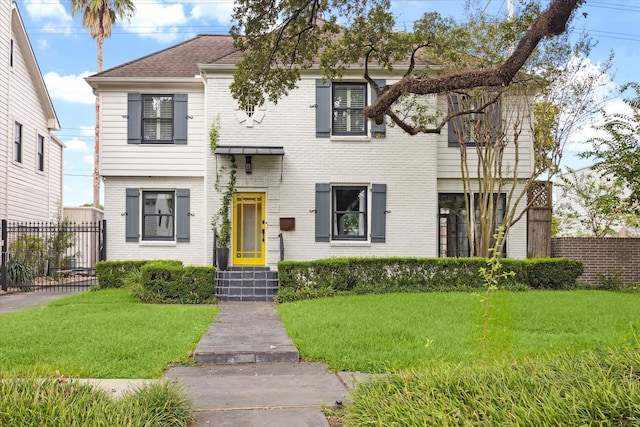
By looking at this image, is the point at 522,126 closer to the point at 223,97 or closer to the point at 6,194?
the point at 223,97

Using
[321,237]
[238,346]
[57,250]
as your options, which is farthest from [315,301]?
[57,250]

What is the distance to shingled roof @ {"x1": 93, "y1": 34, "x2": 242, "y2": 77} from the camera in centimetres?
1532

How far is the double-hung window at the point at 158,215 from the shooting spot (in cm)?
1541

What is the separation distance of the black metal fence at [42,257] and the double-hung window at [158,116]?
2871 mm

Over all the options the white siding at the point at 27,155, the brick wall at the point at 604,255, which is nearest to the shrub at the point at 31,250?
the white siding at the point at 27,155

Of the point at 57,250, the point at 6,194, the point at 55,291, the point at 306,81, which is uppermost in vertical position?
the point at 306,81

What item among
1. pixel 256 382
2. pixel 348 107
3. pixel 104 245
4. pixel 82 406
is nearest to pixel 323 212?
pixel 348 107

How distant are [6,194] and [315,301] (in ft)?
36.8

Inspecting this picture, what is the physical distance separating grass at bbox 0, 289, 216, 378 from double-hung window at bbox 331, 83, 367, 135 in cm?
659

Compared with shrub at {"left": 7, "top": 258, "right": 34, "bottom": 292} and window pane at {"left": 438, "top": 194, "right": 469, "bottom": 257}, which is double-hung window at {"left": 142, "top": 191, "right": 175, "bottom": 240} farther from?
window pane at {"left": 438, "top": 194, "right": 469, "bottom": 257}

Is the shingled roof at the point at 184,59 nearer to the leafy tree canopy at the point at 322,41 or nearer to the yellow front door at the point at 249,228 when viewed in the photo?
the yellow front door at the point at 249,228

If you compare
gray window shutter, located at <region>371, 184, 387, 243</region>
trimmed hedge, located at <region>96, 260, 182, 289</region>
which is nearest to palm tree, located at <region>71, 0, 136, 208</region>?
trimmed hedge, located at <region>96, 260, 182, 289</region>

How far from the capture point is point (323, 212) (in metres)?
14.7

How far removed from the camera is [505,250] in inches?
608
